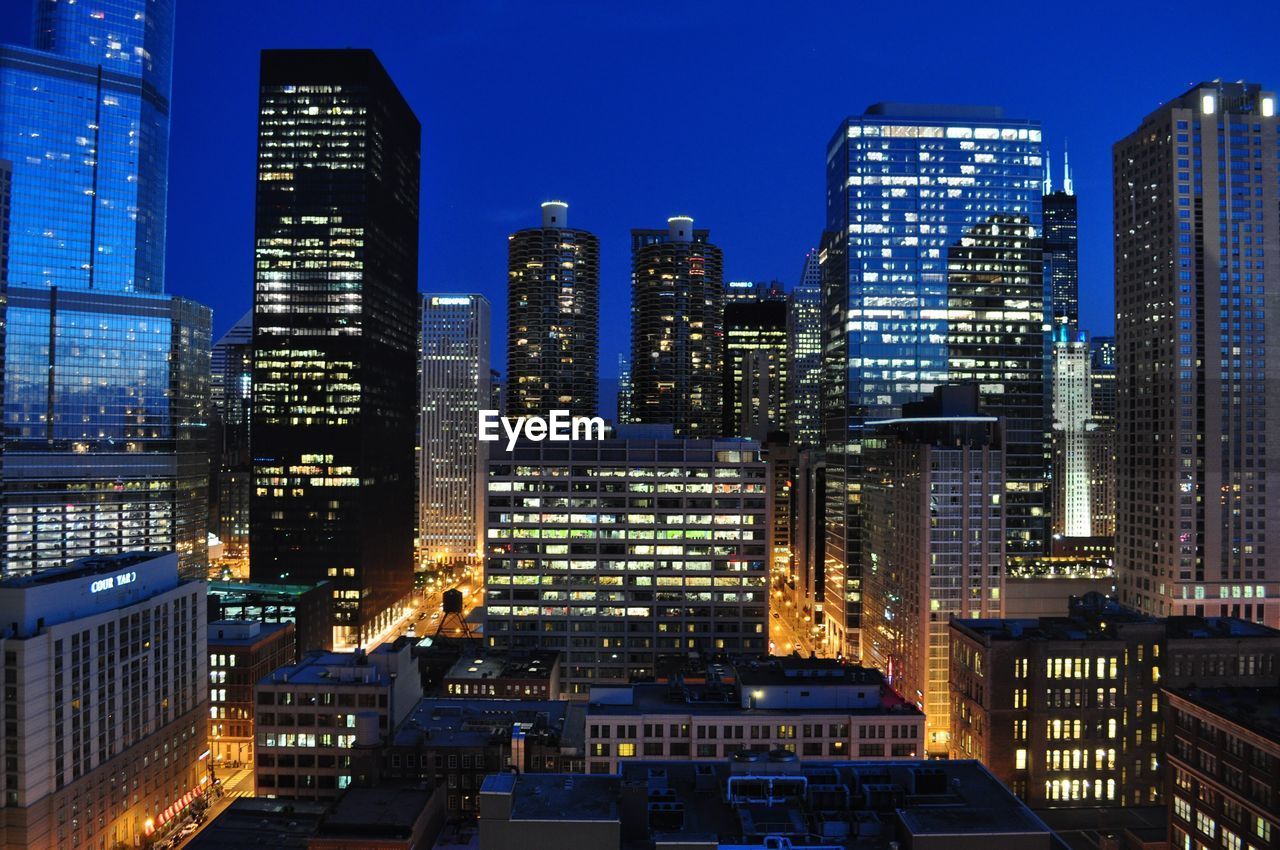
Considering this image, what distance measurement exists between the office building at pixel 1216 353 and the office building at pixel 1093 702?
61.8 metres

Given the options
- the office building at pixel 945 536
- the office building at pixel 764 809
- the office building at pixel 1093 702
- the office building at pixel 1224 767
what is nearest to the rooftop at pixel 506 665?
the office building at pixel 945 536

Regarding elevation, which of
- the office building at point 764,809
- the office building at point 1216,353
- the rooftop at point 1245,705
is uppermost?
the office building at point 1216,353

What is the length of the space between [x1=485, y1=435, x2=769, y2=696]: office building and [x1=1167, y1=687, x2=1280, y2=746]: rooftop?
81167 millimetres

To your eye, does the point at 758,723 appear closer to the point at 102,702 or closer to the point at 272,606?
the point at 102,702

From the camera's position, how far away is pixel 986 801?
55.9 m

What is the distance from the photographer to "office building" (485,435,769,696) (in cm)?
15888

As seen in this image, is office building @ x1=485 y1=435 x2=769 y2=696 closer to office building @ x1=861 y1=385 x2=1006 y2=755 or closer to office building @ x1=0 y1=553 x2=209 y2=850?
office building @ x1=861 y1=385 x2=1006 y2=755

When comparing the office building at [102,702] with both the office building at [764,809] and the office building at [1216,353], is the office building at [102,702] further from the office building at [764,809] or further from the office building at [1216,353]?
the office building at [1216,353]

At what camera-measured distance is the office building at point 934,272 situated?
7195 inches

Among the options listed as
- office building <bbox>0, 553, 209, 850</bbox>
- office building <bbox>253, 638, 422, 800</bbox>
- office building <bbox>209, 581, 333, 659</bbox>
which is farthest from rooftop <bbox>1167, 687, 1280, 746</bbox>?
office building <bbox>209, 581, 333, 659</bbox>

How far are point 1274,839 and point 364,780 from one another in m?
79.9

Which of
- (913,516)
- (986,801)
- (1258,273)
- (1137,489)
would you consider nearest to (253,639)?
(913,516)

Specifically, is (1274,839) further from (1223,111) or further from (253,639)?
(1223,111)

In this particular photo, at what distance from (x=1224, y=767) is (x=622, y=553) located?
97.6 m
